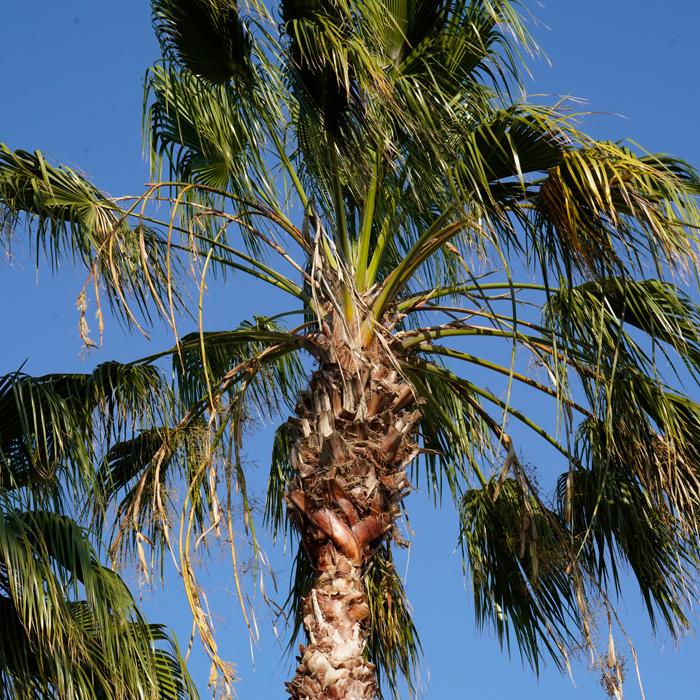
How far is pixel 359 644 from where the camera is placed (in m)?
6.64

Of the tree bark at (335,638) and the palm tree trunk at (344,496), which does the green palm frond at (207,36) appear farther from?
the tree bark at (335,638)

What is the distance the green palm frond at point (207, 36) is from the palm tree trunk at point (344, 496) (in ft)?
6.48

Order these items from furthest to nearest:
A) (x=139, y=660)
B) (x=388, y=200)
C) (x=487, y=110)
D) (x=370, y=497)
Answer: (x=388, y=200) → (x=487, y=110) → (x=370, y=497) → (x=139, y=660)

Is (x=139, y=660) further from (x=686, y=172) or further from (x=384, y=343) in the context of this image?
(x=686, y=172)

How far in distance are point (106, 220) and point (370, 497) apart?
2113 mm

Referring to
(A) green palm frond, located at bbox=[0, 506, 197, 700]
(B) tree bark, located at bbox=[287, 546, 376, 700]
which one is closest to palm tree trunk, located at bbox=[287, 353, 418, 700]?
(B) tree bark, located at bbox=[287, 546, 376, 700]

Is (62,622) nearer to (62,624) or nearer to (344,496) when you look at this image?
(62,624)

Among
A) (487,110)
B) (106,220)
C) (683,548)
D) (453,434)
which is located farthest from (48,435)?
(683,548)

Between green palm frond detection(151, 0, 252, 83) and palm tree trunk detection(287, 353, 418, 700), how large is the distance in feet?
6.48

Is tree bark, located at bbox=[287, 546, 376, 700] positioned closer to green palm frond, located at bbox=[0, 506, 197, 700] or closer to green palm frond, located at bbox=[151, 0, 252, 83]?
green palm frond, located at bbox=[0, 506, 197, 700]

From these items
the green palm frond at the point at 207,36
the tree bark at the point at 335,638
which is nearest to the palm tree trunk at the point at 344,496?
the tree bark at the point at 335,638

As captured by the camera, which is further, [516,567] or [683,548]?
[516,567]

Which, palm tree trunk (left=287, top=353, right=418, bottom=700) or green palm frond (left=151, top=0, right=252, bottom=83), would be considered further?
green palm frond (left=151, top=0, right=252, bottom=83)

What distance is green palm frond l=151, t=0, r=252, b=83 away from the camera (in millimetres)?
7508
